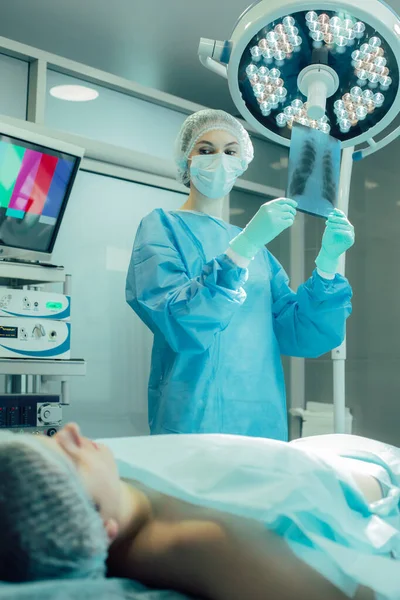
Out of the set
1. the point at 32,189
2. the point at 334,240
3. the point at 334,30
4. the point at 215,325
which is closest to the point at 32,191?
the point at 32,189

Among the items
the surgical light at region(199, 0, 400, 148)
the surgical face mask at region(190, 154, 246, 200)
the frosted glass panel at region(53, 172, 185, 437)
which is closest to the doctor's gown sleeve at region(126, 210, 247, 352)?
the surgical face mask at region(190, 154, 246, 200)

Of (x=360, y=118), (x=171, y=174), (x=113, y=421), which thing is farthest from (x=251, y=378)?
(x=171, y=174)

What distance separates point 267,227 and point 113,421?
132 cm

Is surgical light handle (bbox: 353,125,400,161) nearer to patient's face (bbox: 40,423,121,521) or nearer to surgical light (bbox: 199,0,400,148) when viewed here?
surgical light (bbox: 199,0,400,148)

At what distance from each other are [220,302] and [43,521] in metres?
1.01

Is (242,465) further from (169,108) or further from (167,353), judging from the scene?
(169,108)

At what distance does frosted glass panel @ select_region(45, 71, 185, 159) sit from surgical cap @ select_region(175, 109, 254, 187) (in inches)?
29.9

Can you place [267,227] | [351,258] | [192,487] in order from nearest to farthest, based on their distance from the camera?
1. [192,487]
2. [267,227]
3. [351,258]

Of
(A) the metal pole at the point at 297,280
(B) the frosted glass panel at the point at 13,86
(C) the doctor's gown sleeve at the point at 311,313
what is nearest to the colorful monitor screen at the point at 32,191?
(B) the frosted glass panel at the point at 13,86

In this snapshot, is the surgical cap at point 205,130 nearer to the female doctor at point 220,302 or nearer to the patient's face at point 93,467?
the female doctor at point 220,302

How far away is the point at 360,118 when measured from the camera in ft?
4.85

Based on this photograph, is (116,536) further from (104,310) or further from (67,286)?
(104,310)

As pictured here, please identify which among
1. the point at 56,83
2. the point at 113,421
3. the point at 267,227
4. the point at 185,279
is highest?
the point at 56,83

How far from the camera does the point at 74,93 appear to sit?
2672 millimetres
